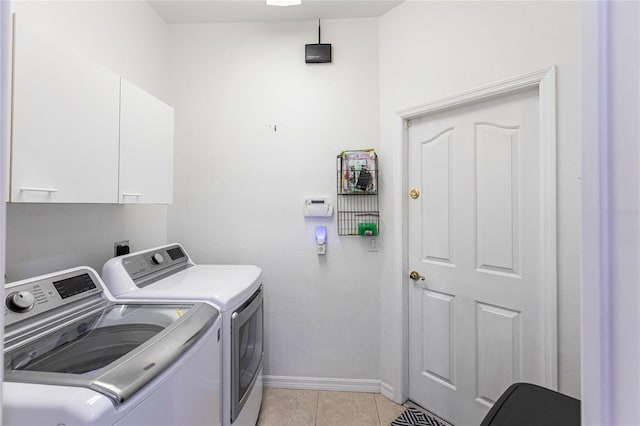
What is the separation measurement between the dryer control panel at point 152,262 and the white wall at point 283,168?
0.31 metres

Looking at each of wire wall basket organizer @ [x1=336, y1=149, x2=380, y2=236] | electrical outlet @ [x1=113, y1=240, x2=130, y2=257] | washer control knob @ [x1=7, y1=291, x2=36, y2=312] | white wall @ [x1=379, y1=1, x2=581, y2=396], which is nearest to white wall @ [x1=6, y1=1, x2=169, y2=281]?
electrical outlet @ [x1=113, y1=240, x2=130, y2=257]

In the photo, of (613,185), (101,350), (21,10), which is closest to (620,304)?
(613,185)

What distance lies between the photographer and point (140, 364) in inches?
33.1

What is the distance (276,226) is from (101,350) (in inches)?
53.2

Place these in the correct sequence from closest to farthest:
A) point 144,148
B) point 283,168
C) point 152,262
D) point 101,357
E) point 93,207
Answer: point 101,357 < point 144,148 < point 93,207 < point 152,262 < point 283,168

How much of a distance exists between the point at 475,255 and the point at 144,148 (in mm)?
1977

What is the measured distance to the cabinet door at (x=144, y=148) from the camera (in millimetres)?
1373

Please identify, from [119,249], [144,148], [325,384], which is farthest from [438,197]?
[119,249]

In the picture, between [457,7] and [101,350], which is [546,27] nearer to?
[457,7]

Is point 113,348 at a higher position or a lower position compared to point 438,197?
lower

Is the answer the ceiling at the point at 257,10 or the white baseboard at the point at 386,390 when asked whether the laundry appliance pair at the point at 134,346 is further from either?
the ceiling at the point at 257,10

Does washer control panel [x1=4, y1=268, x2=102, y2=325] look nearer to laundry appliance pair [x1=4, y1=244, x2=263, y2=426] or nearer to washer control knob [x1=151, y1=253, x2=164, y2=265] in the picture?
laundry appliance pair [x1=4, y1=244, x2=263, y2=426]

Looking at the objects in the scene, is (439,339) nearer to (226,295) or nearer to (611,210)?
(226,295)

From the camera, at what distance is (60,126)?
1045 mm
